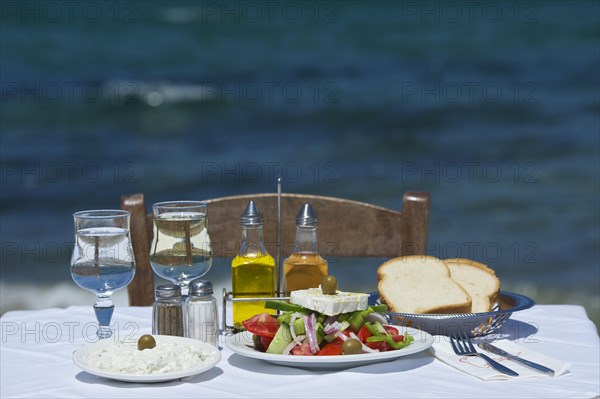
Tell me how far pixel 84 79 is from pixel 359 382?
36.1 feet

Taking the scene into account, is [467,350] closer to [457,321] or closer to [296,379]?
[457,321]

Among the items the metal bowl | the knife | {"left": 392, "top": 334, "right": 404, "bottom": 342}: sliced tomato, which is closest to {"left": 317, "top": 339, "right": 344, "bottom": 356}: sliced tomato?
{"left": 392, "top": 334, "right": 404, "bottom": 342}: sliced tomato

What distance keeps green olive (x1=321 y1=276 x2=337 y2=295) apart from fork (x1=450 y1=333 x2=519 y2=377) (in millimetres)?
268

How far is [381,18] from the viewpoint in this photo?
44.4 ft

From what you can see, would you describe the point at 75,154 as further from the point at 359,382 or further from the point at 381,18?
the point at 359,382

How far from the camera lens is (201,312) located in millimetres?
1724

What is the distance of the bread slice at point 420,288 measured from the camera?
189cm

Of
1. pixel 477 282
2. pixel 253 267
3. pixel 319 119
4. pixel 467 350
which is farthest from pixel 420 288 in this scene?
pixel 319 119

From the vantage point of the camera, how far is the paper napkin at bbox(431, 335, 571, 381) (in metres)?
1.60

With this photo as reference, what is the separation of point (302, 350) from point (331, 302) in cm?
10

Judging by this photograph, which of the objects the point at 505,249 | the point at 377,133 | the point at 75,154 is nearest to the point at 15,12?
the point at 75,154

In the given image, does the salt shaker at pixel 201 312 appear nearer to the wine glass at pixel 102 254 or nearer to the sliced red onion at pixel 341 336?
the wine glass at pixel 102 254

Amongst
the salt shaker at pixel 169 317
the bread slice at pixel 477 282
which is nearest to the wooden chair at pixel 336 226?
the bread slice at pixel 477 282

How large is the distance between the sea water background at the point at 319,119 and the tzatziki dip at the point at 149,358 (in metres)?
4.27
